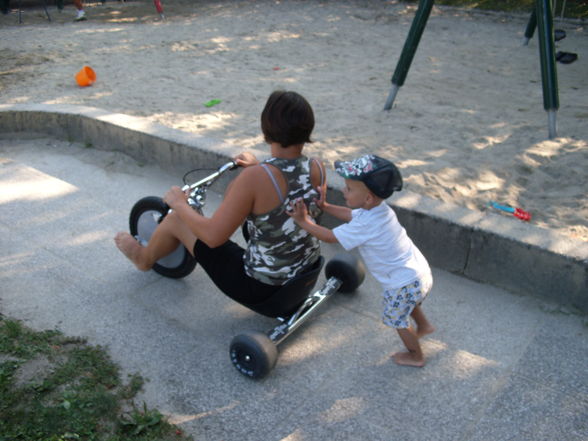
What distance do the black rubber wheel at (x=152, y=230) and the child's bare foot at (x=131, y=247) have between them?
15 centimetres

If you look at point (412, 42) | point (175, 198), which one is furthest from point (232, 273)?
point (412, 42)

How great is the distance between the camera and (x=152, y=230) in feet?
10.9

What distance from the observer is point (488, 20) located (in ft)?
34.9

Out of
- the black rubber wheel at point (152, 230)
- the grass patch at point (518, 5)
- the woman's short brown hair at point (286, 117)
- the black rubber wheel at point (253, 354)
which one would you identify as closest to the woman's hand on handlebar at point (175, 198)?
the black rubber wheel at point (152, 230)

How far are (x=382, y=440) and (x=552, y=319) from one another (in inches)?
49.4

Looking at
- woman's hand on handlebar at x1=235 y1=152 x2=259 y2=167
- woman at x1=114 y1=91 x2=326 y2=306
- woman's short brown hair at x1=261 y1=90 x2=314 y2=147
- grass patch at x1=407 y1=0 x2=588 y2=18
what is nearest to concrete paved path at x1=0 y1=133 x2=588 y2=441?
woman at x1=114 y1=91 x2=326 y2=306

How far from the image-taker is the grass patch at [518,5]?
10445 mm

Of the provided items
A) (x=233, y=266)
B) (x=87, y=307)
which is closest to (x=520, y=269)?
(x=233, y=266)

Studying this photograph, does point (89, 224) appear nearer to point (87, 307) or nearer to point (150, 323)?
point (87, 307)

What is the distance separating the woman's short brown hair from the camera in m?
2.25

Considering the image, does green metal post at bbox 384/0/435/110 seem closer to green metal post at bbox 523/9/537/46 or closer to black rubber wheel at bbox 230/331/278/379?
green metal post at bbox 523/9/537/46

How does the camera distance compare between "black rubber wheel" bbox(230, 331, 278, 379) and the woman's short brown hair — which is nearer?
the woman's short brown hair

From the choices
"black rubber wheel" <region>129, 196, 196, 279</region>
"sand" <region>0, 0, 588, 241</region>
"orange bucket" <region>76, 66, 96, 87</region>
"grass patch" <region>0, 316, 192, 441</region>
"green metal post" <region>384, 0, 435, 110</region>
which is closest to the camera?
"grass patch" <region>0, 316, 192, 441</region>

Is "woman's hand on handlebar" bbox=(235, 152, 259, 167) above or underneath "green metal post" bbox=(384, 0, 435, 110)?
underneath
